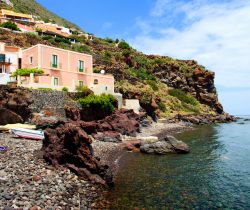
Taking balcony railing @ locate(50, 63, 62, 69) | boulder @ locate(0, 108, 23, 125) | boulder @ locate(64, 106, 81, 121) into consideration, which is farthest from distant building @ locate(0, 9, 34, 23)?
boulder @ locate(0, 108, 23, 125)

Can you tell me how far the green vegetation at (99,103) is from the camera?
47.4m

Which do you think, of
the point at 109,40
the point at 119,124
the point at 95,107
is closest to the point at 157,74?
the point at 109,40

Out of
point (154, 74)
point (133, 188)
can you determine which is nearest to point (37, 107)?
point (133, 188)

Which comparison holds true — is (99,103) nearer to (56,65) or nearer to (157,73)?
(56,65)

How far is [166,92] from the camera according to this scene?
334 ft

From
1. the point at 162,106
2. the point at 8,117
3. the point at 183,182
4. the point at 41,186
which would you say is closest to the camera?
the point at 41,186

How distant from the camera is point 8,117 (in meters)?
36.1

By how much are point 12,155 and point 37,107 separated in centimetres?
2082

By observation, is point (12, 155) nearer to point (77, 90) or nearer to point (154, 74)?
point (77, 90)

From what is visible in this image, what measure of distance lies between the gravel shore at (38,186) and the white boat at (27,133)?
786cm

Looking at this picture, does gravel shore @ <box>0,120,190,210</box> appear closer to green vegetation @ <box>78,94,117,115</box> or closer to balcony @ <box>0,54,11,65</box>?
green vegetation @ <box>78,94,117,115</box>

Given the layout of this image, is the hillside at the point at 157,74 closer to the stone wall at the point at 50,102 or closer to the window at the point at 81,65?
the window at the point at 81,65

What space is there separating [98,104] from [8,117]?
1570cm

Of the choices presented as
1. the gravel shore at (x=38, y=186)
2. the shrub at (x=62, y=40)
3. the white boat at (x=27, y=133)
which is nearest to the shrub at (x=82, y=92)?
the white boat at (x=27, y=133)
